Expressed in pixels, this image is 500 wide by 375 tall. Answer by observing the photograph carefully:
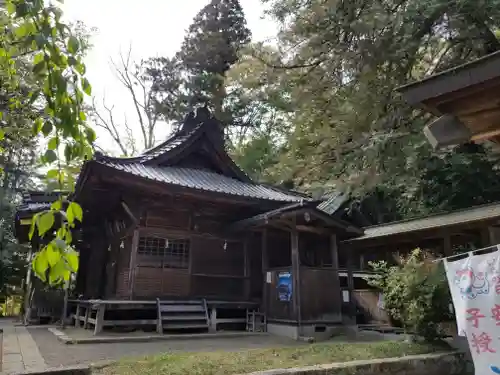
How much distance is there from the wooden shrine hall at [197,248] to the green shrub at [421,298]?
2901 millimetres

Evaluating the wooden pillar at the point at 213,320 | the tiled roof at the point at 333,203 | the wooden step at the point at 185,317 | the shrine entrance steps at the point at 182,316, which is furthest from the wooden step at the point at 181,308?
the tiled roof at the point at 333,203

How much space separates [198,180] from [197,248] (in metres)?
1.95

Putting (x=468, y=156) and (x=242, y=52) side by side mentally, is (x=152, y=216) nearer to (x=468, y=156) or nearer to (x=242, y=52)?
(x=242, y=52)

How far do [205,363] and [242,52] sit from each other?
33.5 ft

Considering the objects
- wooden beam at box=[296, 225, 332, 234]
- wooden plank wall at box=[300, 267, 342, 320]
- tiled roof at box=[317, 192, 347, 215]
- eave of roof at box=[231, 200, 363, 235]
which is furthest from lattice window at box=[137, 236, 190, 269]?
tiled roof at box=[317, 192, 347, 215]

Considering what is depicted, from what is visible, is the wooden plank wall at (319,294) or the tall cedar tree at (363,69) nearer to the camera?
the tall cedar tree at (363,69)

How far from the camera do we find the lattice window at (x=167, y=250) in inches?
420

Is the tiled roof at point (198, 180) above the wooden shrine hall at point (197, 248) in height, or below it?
above

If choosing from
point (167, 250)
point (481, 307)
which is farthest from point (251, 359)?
point (167, 250)

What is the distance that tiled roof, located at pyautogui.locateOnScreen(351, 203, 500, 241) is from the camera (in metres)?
10.1

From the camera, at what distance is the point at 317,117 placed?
12.2 m

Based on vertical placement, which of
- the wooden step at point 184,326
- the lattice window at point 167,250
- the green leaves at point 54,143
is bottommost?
the wooden step at point 184,326

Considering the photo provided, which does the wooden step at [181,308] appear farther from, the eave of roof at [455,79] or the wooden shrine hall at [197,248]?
the eave of roof at [455,79]

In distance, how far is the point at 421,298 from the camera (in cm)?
714
